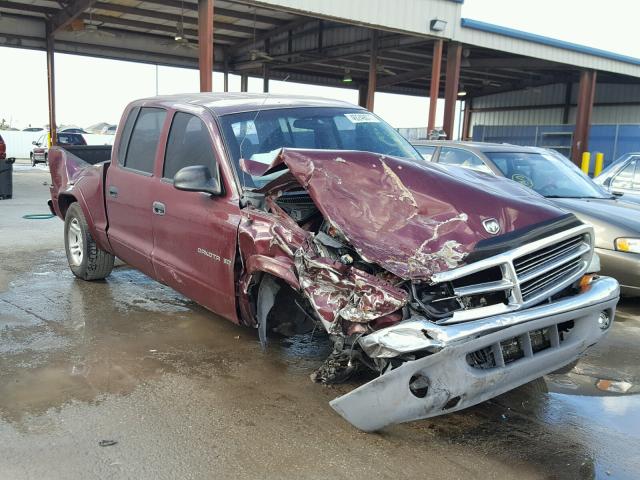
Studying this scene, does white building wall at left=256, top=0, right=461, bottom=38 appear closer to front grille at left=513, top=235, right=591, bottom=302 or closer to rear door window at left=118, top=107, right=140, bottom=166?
rear door window at left=118, top=107, right=140, bottom=166

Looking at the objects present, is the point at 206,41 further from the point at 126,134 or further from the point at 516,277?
the point at 516,277

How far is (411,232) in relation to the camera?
294 cm

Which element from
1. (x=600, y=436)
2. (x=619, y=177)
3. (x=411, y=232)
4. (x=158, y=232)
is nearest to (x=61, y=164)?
(x=158, y=232)

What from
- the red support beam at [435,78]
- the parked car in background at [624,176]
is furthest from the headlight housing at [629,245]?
the red support beam at [435,78]

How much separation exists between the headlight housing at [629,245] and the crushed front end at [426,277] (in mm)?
2395

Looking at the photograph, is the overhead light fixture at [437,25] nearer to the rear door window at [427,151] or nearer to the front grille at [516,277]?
the rear door window at [427,151]

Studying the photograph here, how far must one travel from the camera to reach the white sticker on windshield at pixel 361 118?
4.63m

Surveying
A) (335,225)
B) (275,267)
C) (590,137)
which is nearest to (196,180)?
(275,267)

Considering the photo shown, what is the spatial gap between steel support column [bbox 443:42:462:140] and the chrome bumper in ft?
46.3

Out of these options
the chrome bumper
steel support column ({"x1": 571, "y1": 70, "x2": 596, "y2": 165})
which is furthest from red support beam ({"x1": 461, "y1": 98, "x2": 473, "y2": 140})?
the chrome bumper

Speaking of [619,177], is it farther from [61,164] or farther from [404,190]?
[61,164]

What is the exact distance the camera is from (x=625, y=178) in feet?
29.4

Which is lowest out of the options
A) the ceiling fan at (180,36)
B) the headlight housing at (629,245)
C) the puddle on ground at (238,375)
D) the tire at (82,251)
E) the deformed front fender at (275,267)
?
the puddle on ground at (238,375)

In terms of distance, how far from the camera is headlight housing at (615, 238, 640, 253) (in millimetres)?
5488
